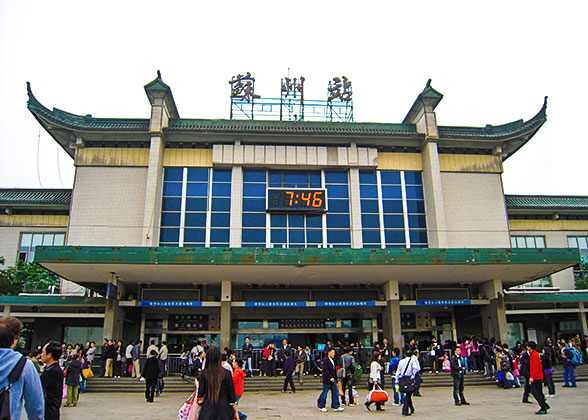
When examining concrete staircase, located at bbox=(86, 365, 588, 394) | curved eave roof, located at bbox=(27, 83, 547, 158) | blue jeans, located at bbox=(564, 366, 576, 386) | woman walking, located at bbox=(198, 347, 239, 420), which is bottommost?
concrete staircase, located at bbox=(86, 365, 588, 394)

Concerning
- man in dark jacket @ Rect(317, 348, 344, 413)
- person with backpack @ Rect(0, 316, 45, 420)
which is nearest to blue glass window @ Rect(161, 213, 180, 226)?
man in dark jacket @ Rect(317, 348, 344, 413)

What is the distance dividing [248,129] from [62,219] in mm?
11984

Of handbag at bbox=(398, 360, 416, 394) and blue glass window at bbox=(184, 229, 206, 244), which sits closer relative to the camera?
A: handbag at bbox=(398, 360, 416, 394)

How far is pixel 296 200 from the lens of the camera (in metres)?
26.2

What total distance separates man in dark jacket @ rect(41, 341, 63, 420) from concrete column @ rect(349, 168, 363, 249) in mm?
20979

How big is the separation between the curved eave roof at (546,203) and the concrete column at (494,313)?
→ 303 inches

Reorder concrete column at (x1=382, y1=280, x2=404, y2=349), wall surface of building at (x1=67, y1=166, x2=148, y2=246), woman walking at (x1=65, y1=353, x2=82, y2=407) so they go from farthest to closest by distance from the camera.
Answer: wall surface of building at (x1=67, y1=166, x2=148, y2=246) < concrete column at (x1=382, y1=280, x2=404, y2=349) < woman walking at (x1=65, y1=353, x2=82, y2=407)

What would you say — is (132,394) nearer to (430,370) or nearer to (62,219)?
(430,370)

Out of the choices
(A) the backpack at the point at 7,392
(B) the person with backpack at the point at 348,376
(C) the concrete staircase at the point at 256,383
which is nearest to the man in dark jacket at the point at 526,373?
(B) the person with backpack at the point at 348,376

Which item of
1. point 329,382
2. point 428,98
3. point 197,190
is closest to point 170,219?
point 197,190

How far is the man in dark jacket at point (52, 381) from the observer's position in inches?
206

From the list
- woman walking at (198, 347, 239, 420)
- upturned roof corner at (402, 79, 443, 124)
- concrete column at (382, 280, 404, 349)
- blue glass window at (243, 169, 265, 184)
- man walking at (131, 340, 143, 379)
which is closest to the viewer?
woman walking at (198, 347, 239, 420)

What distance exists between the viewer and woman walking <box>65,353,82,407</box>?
1295cm

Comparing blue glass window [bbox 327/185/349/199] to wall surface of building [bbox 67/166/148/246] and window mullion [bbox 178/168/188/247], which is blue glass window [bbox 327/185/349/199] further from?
wall surface of building [bbox 67/166/148/246]
